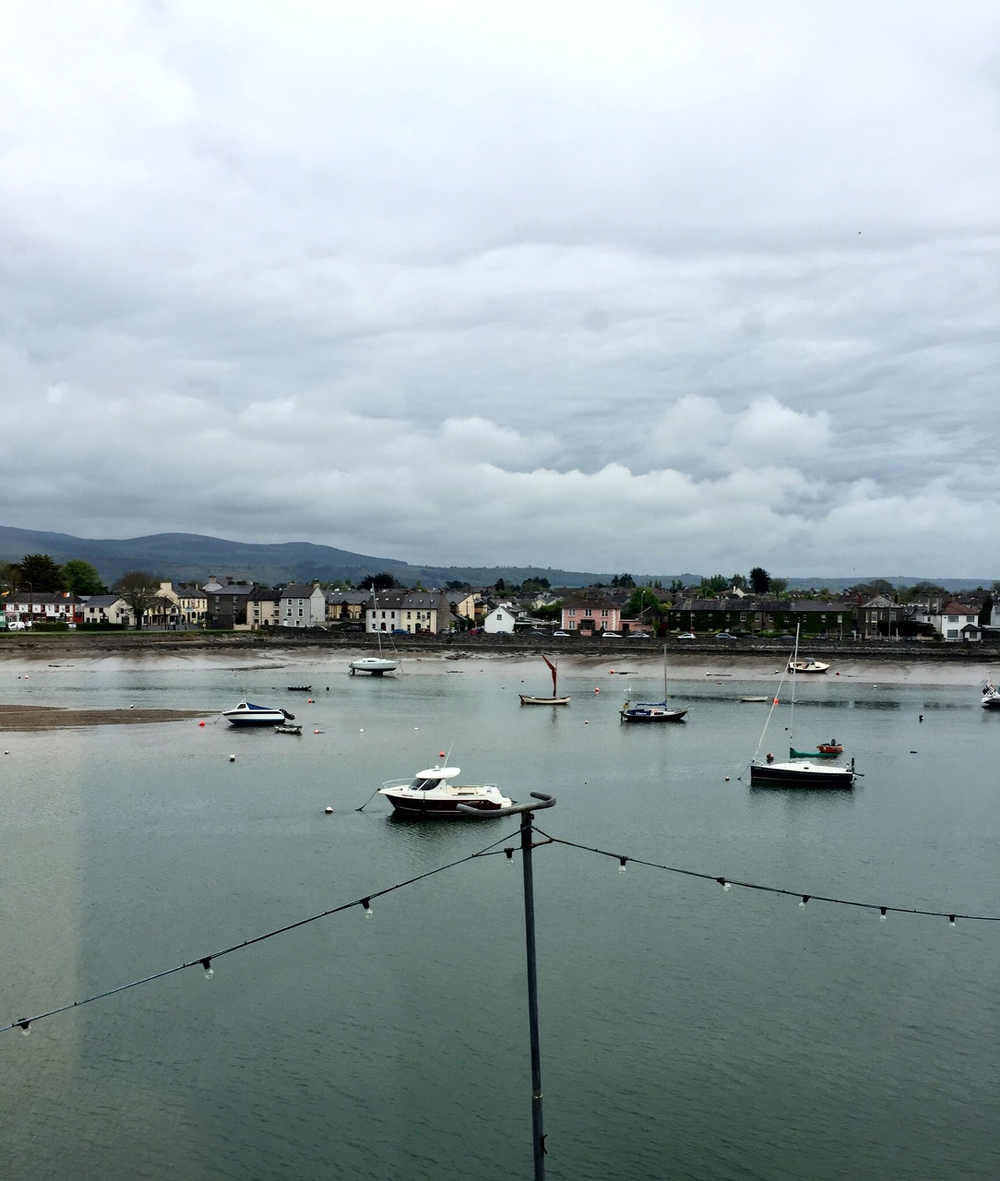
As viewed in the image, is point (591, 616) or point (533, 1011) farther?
point (591, 616)

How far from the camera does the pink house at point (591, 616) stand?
16525 centimetres

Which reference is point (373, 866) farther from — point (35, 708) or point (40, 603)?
point (40, 603)

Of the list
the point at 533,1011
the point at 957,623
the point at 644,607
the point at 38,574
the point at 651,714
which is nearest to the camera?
the point at 533,1011

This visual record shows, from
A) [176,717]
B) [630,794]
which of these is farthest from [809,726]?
[176,717]

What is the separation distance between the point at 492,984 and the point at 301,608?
15663cm

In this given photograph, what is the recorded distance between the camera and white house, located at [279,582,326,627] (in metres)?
176

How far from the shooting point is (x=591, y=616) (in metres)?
167

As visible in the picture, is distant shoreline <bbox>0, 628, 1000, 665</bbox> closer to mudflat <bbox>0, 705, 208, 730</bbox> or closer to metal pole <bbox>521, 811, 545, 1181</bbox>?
mudflat <bbox>0, 705, 208, 730</bbox>

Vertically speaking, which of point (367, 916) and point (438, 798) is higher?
point (438, 798)

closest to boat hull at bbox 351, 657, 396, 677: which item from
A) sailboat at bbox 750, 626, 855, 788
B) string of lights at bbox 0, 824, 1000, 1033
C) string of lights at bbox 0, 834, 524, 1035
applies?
sailboat at bbox 750, 626, 855, 788

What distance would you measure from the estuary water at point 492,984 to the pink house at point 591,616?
115 meters

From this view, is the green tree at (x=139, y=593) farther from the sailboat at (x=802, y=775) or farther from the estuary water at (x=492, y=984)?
the sailboat at (x=802, y=775)

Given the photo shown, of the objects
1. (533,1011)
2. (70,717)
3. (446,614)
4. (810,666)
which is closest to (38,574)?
(446,614)

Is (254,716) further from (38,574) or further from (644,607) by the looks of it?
(38,574)
